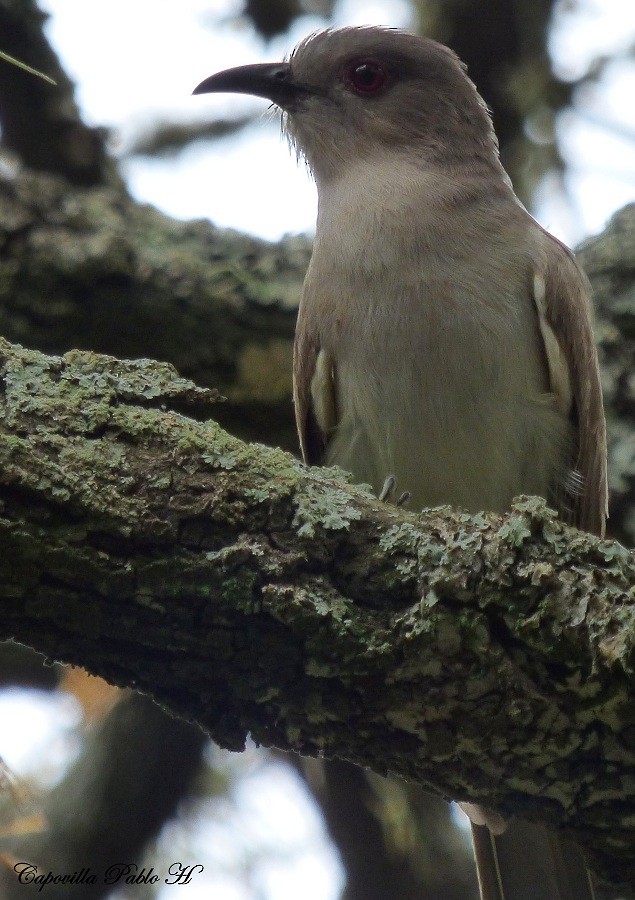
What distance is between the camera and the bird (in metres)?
4.61

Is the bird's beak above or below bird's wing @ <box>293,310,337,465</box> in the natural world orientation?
above

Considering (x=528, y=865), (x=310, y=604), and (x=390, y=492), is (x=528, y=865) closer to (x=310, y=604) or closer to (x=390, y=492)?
(x=390, y=492)

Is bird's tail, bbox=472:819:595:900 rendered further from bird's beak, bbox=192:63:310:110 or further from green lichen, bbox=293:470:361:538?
bird's beak, bbox=192:63:310:110

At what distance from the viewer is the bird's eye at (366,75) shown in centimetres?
574

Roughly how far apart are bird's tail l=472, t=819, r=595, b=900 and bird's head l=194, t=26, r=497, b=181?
10.2ft

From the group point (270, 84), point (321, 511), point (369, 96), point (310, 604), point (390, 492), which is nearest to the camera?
point (310, 604)

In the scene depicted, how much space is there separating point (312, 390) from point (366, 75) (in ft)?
5.78

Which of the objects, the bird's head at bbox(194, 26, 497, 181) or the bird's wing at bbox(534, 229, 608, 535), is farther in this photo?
the bird's head at bbox(194, 26, 497, 181)

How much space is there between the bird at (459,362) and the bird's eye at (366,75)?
50cm

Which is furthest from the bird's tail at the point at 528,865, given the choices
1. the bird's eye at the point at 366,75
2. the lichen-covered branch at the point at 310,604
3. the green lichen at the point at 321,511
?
the bird's eye at the point at 366,75

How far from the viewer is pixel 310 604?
290cm

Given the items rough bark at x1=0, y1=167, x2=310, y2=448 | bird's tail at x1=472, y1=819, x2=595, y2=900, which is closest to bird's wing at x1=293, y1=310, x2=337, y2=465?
rough bark at x1=0, y1=167, x2=310, y2=448

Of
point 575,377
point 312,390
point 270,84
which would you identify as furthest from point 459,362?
point 270,84

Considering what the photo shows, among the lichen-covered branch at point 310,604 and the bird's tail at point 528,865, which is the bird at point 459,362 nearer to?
the bird's tail at point 528,865
